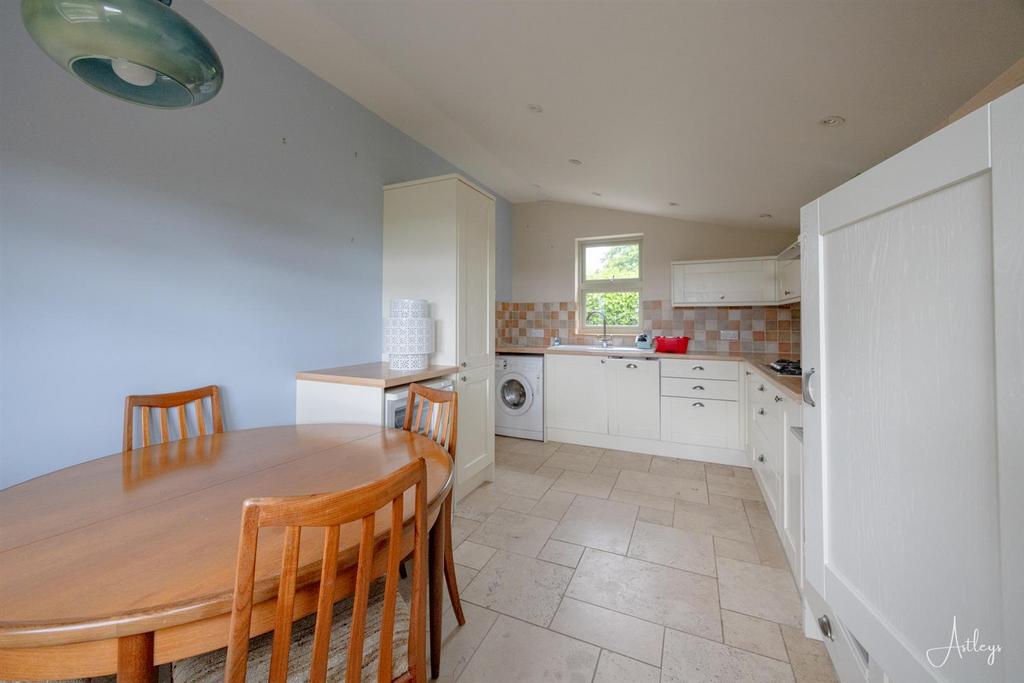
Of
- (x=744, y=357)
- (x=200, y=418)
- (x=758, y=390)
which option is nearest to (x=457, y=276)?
(x=200, y=418)

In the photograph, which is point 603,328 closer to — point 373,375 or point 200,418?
point 373,375

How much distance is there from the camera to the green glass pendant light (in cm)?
70

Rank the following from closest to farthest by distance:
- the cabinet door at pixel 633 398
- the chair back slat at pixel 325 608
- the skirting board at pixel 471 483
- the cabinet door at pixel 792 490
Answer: the chair back slat at pixel 325 608 → the cabinet door at pixel 792 490 → the skirting board at pixel 471 483 → the cabinet door at pixel 633 398

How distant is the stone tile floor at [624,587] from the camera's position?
133cm

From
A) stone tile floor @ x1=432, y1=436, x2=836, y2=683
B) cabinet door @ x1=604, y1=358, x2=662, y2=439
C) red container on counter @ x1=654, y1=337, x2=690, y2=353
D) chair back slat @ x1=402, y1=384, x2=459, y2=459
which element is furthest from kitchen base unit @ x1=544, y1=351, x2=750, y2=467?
chair back slat @ x1=402, y1=384, x2=459, y2=459

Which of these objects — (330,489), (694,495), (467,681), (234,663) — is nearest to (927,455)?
(234,663)

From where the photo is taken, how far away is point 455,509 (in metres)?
2.44

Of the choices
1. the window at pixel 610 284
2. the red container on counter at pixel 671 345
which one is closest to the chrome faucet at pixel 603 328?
the window at pixel 610 284

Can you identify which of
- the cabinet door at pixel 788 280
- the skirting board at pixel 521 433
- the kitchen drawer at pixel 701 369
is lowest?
the skirting board at pixel 521 433

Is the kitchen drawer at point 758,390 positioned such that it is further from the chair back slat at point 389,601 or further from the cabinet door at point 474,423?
the chair back slat at point 389,601

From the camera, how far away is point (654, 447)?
3416 millimetres

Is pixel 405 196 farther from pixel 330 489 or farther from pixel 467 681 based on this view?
pixel 467 681

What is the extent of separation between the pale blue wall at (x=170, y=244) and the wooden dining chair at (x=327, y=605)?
1194mm

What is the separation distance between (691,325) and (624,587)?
281cm
